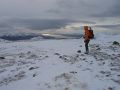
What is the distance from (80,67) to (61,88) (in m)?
4.37

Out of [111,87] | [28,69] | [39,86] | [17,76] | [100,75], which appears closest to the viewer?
[111,87]

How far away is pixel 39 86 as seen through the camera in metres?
14.0

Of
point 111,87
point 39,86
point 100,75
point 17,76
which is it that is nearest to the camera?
point 111,87

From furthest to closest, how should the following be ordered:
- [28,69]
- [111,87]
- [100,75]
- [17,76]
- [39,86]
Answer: [28,69] → [17,76] → [100,75] → [39,86] → [111,87]

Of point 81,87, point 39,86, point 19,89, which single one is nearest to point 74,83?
point 81,87

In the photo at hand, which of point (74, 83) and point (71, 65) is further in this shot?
point (71, 65)

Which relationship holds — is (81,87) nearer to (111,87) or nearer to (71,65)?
(111,87)

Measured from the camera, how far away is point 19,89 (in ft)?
46.5

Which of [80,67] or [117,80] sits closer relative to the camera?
[117,80]

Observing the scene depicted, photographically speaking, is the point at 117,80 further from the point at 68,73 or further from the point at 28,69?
the point at 28,69

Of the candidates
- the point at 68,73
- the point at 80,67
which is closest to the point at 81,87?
the point at 68,73

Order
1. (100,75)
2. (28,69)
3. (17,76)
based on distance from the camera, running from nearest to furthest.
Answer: (100,75) < (17,76) < (28,69)

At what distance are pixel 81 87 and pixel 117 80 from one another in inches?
89.4

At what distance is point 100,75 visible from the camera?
50.0 feet
